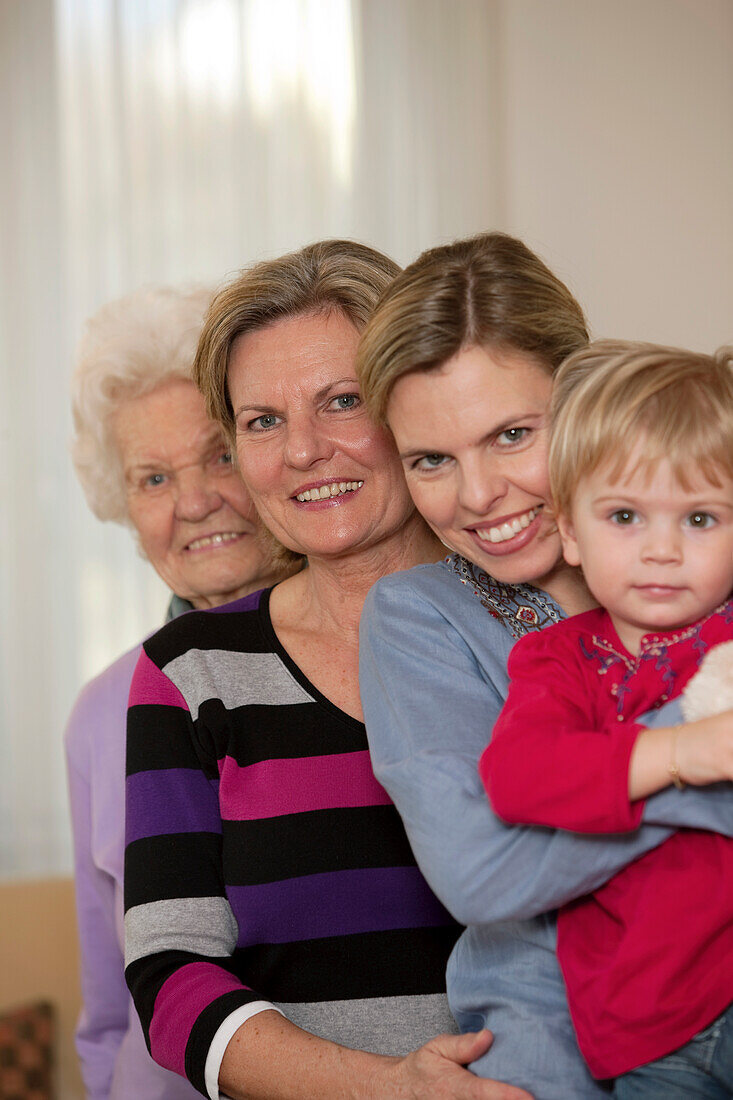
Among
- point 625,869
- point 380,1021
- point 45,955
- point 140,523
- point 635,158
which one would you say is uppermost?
point 635,158

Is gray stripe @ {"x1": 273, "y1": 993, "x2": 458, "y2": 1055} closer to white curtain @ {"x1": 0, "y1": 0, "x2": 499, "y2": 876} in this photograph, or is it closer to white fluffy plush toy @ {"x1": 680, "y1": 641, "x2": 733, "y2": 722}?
white fluffy plush toy @ {"x1": 680, "y1": 641, "x2": 733, "y2": 722}

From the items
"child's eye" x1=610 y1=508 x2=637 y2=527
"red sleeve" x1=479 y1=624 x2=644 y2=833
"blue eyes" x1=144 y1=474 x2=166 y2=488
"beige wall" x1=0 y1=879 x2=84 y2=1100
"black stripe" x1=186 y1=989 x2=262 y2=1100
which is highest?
"child's eye" x1=610 y1=508 x2=637 y2=527

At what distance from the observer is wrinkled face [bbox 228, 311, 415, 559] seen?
1.61 meters

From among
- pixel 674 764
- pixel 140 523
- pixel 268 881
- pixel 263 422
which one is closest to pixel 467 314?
pixel 263 422

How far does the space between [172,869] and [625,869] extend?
0.65 meters

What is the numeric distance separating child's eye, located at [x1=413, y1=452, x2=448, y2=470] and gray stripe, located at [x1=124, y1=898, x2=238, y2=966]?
645 millimetres

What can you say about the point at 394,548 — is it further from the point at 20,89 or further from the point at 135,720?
the point at 20,89

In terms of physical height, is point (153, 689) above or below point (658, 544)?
below

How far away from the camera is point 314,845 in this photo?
1.50 metres

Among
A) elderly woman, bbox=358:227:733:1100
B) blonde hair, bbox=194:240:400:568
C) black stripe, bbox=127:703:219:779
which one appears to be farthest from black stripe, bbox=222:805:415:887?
blonde hair, bbox=194:240:400:568

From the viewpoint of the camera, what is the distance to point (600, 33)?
349cm

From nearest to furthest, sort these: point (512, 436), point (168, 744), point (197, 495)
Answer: point (512, 436) < point (168, 744) < point (197, 495)

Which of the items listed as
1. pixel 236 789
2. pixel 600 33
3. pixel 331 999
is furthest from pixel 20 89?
pixel 331 999

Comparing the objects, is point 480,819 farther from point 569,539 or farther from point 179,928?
point 179,928
